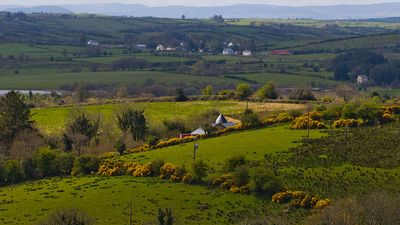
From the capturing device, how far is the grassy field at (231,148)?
49.9 metres

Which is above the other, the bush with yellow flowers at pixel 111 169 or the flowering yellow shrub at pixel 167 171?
the flowering yellow shrub at pixel 167 171

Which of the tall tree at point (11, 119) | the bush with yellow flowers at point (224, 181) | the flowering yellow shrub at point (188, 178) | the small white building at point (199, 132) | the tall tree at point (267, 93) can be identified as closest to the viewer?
the bush with yellow flowers at point (224, 181)

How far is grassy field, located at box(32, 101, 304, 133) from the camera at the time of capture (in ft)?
234

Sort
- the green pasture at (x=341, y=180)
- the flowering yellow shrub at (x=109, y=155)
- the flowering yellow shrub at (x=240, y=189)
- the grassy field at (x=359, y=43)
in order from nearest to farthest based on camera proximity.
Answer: the green pasture at (x=341, y=180), the flowering yellow shrub at (x=240, y=189), the flowering yellow shrub at (x=109, y=155), the grassy field at (x=359, y=43)

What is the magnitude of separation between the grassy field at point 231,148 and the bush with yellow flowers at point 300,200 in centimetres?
735

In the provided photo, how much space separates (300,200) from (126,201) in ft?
38.0

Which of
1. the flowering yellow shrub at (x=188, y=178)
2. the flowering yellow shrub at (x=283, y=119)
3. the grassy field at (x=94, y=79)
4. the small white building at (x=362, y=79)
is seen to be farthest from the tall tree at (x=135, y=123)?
the small white building at (x=362, y=79)

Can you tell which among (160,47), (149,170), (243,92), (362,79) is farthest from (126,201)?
(160,47)

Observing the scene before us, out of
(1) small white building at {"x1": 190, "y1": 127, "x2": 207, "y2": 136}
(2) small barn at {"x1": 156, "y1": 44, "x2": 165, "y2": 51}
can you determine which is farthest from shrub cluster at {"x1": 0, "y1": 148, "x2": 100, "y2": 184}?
(2) small barn at {"x1": 156, "y1": 44, "x2": 165, "y2": 51}

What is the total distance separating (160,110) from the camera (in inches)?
3041

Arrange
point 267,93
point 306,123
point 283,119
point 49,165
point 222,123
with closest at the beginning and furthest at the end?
point 49,165
point 306,123
point 283,119
point 222,123
point 267,93

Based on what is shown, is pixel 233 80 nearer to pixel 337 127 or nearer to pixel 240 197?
pixel 337 127

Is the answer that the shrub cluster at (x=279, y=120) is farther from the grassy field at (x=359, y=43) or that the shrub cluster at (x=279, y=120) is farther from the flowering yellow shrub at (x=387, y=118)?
the grassy field at (x=359, y=43)

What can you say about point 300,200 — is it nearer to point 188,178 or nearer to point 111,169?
point 188,178
